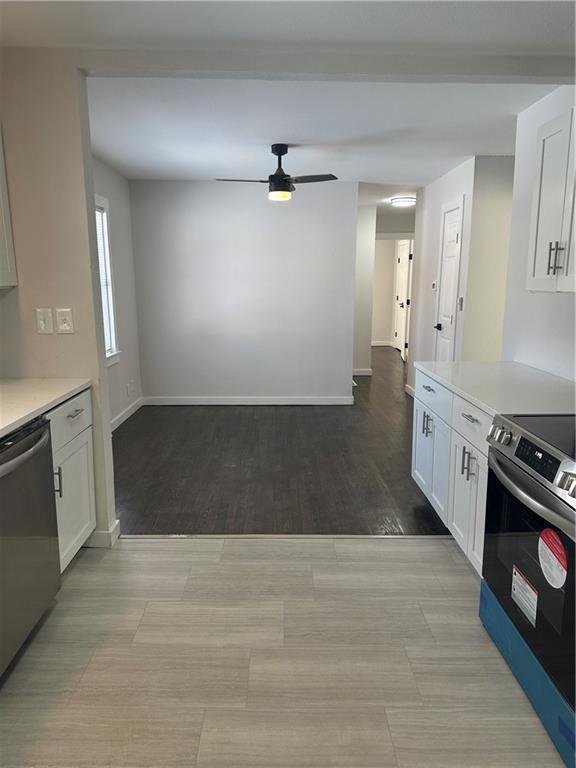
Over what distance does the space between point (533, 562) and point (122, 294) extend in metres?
4.59

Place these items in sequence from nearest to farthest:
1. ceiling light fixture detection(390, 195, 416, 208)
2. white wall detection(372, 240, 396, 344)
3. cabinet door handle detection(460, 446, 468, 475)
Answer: cabinet door handle detection(460, 446, 468, 475) < ceiling light fixture detection(390, 195, 416, 208) < white wall detection(372, 240, 396, 344)

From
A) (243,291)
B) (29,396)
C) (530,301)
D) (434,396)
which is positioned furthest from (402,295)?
(29,396)

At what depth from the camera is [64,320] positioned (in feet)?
8.11

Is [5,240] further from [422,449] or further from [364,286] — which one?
[364,286]

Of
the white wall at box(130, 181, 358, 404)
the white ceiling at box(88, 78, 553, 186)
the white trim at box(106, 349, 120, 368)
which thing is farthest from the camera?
the white wall at box(130, 181, 358, 404)

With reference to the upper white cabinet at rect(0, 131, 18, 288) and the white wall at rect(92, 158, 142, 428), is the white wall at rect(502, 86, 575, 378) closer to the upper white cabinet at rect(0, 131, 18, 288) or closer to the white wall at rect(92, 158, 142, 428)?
the upper white cabinet at rect(0, 131, 18, 288)

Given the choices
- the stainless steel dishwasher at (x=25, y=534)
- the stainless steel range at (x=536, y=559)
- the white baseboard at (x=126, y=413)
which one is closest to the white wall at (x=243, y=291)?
the white baseboard at (x=126, y=413)

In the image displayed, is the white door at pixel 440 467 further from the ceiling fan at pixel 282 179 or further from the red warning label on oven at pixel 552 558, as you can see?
the ceiling fan at pixel 282 179

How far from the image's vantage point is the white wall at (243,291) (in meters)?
5.40

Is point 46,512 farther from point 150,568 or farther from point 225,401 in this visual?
point 225,401

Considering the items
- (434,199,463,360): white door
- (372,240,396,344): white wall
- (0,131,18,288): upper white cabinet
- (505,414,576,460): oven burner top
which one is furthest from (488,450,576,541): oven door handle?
(372,240,396,344): white wall

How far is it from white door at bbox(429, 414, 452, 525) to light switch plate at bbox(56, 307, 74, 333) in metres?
2.03

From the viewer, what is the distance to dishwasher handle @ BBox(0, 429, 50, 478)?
164 centimetres

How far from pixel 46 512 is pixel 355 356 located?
240 inches
